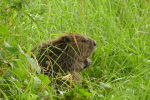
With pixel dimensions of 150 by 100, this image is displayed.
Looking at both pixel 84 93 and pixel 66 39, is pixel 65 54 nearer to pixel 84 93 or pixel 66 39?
pixel 66 39

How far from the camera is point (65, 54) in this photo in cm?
455

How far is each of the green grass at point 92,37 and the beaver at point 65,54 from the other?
0.15 m

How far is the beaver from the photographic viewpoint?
4.31 m

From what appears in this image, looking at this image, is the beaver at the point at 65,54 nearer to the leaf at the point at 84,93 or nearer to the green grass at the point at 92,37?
the green grass at the point at 92,37

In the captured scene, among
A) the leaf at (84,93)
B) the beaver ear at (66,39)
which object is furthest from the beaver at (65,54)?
the leaf at (84,93)

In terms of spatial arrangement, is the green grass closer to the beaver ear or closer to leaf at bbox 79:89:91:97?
leaf at bbox 79:89:91:97

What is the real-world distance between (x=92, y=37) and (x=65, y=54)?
3.22ft

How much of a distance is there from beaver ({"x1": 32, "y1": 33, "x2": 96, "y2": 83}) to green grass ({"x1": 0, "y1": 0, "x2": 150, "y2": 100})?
147mm

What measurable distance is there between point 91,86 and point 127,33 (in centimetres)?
170

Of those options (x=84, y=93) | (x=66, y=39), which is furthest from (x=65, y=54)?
(x=84, y=93)

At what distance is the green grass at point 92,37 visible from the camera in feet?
10.9

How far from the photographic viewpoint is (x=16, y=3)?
3.39m

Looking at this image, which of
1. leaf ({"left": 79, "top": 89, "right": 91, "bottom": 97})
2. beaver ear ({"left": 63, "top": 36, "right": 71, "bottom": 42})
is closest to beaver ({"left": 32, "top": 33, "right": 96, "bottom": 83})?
beaver ear ({"left": 63, "top": 36, "right": 71, "bottom": 42})

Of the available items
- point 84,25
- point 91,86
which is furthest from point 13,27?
point 84,25
